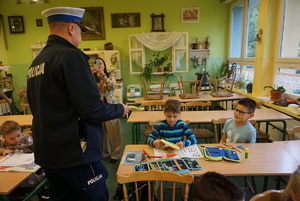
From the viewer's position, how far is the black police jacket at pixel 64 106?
1020 millimetres

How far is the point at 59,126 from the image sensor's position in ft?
3.51

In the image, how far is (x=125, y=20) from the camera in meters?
5.38

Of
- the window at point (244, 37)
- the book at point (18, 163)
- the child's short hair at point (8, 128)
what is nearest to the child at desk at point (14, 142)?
the child's short hair at point (8, 128)

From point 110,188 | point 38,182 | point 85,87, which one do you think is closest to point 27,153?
point 38,182

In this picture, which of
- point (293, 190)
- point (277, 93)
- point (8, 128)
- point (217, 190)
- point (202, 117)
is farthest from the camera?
point (277, 93)

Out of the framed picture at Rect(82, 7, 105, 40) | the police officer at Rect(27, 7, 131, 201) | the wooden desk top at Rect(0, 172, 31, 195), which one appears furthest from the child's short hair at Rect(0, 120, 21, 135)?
the framed picture at Rect(82, 7, 105, 40)

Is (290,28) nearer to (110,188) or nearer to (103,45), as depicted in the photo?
(110,188)

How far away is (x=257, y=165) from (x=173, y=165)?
60 cm

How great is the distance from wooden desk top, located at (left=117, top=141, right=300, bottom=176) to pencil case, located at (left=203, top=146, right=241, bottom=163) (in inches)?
1.2

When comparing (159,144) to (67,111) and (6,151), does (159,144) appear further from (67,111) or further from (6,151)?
(6,151)

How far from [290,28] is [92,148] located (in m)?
3.66

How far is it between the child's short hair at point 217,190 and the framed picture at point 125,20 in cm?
511

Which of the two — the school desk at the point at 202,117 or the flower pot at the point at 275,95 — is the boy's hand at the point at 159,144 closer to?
the school desk at the point at 202,117

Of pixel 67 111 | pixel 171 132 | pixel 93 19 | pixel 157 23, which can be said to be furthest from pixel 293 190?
pixel 93 19
